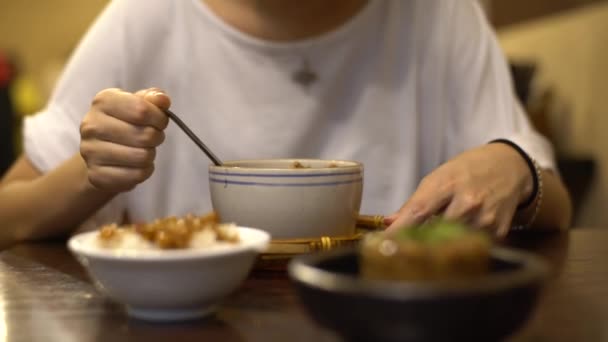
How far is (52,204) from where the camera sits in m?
1.10

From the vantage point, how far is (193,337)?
60 cm

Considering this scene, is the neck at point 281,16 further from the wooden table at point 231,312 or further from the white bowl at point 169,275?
the white bowl at point 169,275

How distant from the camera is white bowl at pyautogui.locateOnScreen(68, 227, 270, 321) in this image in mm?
590

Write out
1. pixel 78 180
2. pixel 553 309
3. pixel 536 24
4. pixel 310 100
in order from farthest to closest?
pixel 536 24 → pixel 310 100 → pixel 78 180 → pixel 553 309

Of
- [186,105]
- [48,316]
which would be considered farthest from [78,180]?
[48,316]

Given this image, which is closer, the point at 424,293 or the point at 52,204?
the point at 424,293

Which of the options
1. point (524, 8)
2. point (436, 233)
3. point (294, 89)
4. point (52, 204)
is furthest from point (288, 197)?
point (524, 8)

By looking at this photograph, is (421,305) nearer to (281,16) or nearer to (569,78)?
(281,16)

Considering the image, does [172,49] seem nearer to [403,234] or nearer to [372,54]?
[372,54]

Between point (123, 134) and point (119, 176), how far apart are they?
58mm

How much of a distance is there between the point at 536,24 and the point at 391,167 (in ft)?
4.99

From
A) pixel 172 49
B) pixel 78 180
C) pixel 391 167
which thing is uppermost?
pixel 172 49

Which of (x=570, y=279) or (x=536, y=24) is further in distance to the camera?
(x=536, y=24)

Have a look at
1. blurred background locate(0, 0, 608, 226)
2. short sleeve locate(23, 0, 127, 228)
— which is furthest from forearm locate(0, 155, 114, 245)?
blurred background locate(0, 0, 608, 226)
